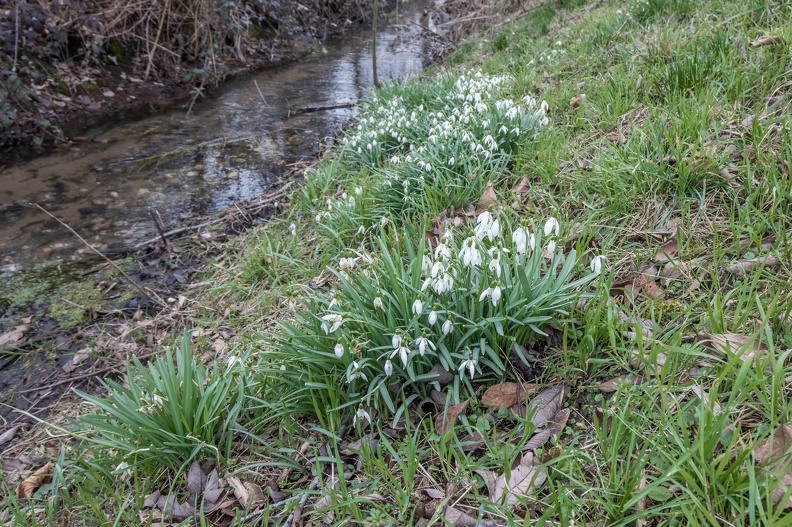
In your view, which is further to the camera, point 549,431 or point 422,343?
point 422,343

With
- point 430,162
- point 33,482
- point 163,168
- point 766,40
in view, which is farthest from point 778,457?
point 163,168

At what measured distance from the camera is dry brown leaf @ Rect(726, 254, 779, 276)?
2.00 m

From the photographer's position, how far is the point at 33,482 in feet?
7.40

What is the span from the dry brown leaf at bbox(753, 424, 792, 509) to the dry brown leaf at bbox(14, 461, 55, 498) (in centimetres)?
281

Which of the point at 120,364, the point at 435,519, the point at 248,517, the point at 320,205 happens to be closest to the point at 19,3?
the point at 320,205

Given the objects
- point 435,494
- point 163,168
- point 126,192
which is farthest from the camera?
point 163,168

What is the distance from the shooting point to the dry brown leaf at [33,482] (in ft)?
7.24

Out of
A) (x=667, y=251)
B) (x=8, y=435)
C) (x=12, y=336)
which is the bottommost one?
(x=8, y=435)

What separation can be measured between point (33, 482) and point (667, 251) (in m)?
3.16

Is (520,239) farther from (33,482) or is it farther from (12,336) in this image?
Answer: (12,336)

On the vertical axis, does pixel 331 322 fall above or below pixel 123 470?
above

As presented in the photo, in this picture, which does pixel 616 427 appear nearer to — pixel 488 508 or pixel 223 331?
pixel 488 508

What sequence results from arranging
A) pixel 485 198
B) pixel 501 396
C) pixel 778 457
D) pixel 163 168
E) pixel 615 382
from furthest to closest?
pixel 163 168 → pixel 485 198 → pixel 501 396 → pixel 615 382 → pixel 778 457

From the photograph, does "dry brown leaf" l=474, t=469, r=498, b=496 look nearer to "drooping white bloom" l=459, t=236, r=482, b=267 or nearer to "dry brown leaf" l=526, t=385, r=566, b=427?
"dry brown leaf" l=526, t=385, r=566, b=427
